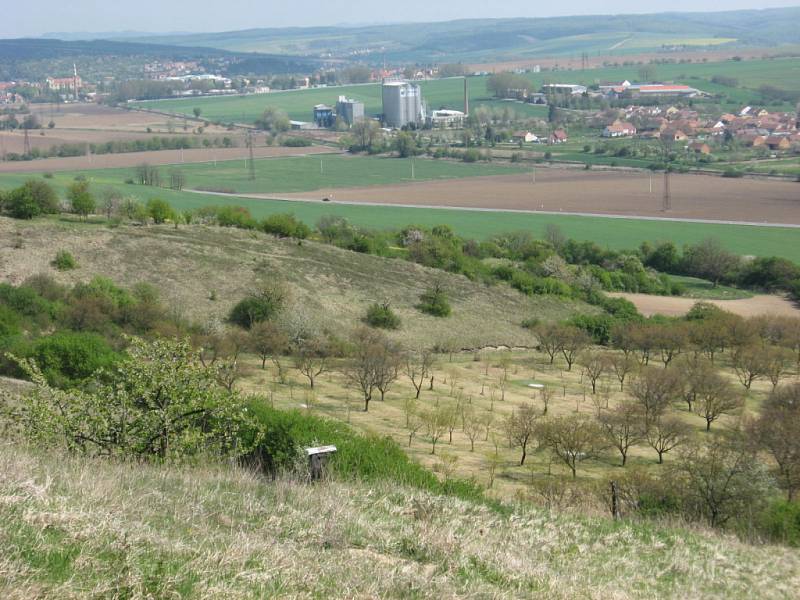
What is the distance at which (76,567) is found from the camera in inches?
272

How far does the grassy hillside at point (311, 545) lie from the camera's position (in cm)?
711

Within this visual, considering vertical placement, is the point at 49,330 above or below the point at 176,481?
below

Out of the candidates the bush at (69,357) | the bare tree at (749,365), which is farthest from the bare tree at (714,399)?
the bush at (69,357)

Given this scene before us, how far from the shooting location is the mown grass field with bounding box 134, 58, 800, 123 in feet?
433

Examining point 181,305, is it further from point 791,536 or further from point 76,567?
point 76,567

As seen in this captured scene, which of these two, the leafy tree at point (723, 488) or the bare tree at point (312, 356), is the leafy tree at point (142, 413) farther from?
the bare tree at point (312, 356)

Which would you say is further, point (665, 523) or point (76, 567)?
point (665, 523)

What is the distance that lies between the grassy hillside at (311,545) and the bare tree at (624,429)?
26.7 feet

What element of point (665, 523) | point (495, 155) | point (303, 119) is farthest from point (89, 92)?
point (665, 523)

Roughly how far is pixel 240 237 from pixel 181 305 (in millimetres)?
8744

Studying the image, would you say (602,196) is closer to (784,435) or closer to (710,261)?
(710,261)

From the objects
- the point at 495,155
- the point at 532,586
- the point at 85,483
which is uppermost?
the point at 85,483

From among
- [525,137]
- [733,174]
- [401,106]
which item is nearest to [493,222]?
[733,174]

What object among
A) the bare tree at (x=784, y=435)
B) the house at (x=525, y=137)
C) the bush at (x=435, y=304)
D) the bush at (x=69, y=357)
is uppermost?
the bush at (x=69, y=357)
